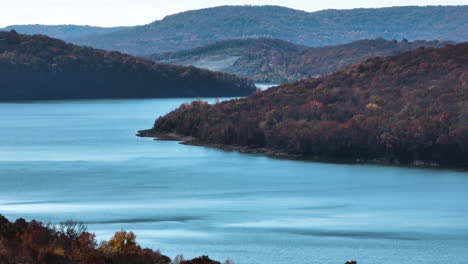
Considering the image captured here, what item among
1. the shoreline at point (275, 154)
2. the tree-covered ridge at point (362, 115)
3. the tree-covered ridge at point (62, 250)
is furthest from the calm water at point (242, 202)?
the tree-covered ridge at point (62, 250)

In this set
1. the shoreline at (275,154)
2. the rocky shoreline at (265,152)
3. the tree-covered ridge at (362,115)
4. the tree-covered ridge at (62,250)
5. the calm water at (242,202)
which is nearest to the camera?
the tree-covered ridge at (62,250)

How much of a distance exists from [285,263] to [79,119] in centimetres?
9815

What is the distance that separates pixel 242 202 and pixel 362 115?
4094cm

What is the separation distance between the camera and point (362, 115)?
293 feet

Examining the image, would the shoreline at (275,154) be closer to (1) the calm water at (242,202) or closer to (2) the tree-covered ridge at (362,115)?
(2) the tree-covered ridge at (362,115)

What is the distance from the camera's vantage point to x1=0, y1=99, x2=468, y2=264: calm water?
3738cm

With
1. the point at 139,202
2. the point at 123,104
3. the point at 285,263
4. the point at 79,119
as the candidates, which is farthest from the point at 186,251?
the point at 123,104

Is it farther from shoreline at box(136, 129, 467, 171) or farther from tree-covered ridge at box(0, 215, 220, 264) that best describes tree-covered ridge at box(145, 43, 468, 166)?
tree-covered ridge at box(0, 215, 220, 264)

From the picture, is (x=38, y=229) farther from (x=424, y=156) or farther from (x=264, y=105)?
(x=264, y=105)

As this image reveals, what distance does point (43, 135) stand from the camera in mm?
100188

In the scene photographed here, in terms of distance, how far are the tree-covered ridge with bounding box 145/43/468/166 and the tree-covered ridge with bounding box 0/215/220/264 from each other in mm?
47614

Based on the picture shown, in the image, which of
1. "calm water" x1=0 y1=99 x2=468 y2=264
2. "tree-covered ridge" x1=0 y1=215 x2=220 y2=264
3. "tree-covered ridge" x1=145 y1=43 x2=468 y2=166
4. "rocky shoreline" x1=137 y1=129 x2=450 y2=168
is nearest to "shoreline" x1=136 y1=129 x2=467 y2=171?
"rocky shoreline" x1=137 y1=129 x2=450 y2=168

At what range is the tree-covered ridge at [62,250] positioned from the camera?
25.0 metres

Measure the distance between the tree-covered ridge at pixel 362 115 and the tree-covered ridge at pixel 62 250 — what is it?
47614mm
